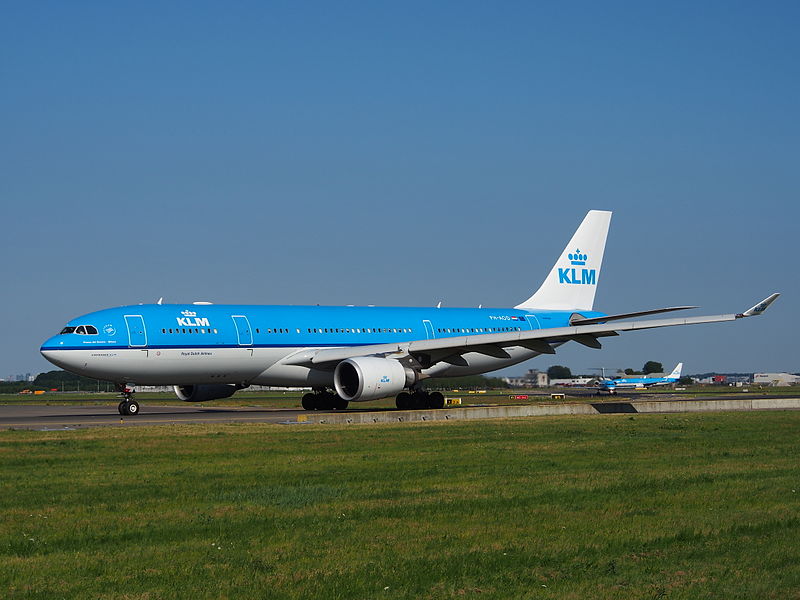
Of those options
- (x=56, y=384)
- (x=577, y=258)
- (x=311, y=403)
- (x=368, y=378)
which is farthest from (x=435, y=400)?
(x=56, y=384)

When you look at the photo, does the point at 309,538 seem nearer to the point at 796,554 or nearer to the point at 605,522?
the point at 605,522

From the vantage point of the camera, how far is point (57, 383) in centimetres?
13850

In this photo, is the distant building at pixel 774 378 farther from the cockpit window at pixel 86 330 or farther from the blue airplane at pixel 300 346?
the cockpit window at pixel 86 330

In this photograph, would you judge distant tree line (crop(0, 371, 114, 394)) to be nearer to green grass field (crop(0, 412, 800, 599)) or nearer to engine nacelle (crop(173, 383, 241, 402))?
engine nacelle (crop(173, 383, 241, 402))

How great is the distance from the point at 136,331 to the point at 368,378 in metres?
8.23

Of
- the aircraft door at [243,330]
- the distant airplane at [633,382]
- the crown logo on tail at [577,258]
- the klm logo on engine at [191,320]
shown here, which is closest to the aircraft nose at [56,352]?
the klm logo on engine at [191,320]

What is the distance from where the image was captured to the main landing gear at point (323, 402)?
135ft

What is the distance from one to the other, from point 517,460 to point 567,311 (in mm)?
31766

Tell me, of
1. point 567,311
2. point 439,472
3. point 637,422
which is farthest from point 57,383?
point 439,472

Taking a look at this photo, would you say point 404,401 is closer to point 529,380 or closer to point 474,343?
point 474,343

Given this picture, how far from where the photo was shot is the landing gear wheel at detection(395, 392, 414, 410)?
38.8 m

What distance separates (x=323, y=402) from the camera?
41125 mm

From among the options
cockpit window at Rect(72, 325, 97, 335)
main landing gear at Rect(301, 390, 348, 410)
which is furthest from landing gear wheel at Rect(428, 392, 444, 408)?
cockpit window at Rect(72, 325, 97, 335)

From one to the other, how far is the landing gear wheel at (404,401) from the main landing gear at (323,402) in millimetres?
3098
